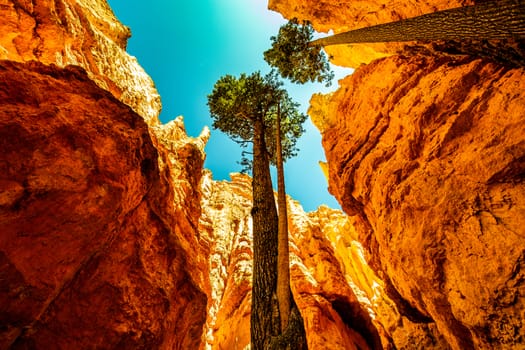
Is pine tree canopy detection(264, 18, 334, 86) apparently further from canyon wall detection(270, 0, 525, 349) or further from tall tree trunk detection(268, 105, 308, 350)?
tall tree trunk detection(268, 105, 308, 350)

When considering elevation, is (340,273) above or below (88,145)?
above

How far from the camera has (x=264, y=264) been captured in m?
4.55

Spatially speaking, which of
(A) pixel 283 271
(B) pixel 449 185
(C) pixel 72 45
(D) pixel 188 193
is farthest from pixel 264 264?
(C) pixel 72 45

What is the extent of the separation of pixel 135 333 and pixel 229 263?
51.6ft

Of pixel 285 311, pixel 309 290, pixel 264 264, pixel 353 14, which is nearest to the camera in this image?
pixel 285 311

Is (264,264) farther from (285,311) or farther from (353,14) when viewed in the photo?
(353,14)

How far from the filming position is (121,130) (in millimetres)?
6137

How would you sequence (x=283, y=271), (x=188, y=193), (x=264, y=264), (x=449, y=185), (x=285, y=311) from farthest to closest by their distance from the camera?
1. (x=188, y=193)
2. (x=449, y=185)
3. (x=264, y=264)
4. (x=283, y=271)
5. (x=285, y=311)

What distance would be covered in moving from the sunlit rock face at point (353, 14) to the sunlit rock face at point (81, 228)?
8665 millimetres

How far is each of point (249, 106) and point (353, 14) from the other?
5.47 m

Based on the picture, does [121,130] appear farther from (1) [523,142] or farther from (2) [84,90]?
(1) [523,142]

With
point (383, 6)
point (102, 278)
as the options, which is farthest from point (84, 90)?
point (383, 6)

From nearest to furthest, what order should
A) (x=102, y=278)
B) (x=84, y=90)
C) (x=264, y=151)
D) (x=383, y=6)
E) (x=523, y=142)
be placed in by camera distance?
(x=523, y=142) → (x=102, y=278) → (x=84, y=90) → (x=264, y=151) → (x=383, y=6)

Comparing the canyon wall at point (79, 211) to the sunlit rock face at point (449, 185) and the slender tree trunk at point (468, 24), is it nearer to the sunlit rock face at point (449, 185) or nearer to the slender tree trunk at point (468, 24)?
the sunlit rock face at point (449, 185)
